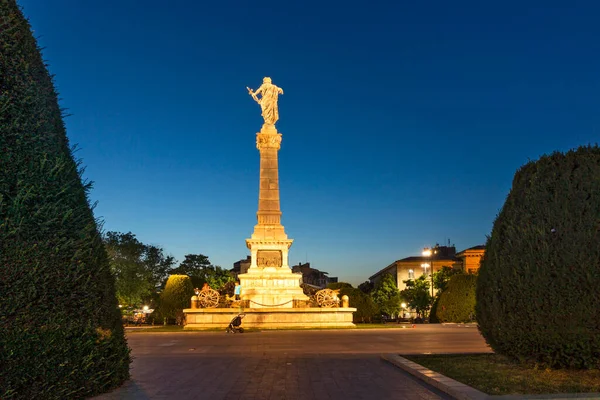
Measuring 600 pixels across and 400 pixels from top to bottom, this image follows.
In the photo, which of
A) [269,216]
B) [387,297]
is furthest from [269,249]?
[387,297]

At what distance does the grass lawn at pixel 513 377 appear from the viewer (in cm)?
970

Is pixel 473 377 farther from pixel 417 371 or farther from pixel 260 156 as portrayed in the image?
pixel 260 156

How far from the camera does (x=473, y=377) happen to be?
11.1 metres

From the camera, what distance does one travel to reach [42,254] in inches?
314

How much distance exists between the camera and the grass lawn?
9.70 m

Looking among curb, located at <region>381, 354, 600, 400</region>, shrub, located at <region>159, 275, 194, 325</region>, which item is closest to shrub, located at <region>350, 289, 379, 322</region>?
shrub, located at <region>159, 275, 194, 325</region>

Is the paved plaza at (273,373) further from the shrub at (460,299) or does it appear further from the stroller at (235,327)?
the shrub at (460,299)

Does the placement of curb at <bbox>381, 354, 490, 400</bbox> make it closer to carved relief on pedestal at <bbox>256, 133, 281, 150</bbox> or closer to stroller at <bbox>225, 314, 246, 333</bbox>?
stroller at <bbox>225, 314, 246, 333</bbox>

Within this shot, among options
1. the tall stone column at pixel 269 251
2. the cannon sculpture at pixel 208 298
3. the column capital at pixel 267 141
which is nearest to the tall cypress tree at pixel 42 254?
the cannon sculpture at pixel 208 298

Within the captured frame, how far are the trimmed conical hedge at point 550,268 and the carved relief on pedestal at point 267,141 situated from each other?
28.7 metres

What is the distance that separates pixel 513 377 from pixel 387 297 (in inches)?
2571

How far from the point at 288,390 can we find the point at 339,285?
48589 mm

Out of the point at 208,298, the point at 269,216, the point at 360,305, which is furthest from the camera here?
the point at 360,305

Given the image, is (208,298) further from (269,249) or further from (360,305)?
(360,305)
